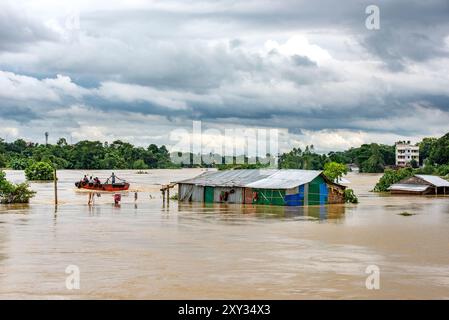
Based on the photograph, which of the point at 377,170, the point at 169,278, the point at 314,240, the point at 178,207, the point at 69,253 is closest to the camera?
the point at 169,278

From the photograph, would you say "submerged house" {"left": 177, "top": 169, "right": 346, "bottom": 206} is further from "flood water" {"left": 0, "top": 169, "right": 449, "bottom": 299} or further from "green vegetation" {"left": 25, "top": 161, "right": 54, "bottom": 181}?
"green vegetation" {"left": 25, "top": 161, "right": 54, "bottom": 181}

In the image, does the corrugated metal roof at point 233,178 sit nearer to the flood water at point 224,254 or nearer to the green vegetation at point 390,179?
the flood water at point 224,254

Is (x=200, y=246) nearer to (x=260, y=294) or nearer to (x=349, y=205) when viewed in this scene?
(x=260, y=294)

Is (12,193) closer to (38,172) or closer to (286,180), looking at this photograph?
(286,180)

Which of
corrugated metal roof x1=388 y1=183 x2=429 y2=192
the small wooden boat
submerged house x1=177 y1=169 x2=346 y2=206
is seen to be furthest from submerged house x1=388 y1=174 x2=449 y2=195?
the small wooden boat

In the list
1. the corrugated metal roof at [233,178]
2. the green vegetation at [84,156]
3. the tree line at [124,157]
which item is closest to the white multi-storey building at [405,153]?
the tree line at [124,157]

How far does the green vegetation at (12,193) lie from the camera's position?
34.2m

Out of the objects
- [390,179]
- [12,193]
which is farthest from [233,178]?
[390,179]

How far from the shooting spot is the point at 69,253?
16734mm

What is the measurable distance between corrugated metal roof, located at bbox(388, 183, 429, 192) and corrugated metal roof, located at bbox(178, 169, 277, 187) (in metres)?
14.9

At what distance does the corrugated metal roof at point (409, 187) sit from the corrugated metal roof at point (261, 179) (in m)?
14.6

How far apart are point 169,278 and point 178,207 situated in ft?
66.1
